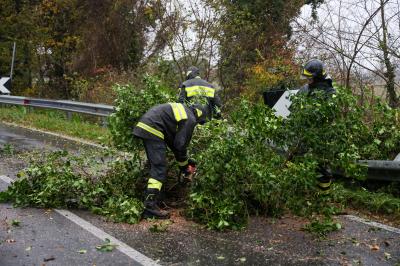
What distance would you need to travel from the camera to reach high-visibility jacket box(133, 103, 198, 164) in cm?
534

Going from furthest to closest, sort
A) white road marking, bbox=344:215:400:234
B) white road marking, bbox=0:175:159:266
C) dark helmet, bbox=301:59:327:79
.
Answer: dark helmet, bbox=301:59:327:79 < white road marking, bbox=344:215:400:234 < white road marking, bbox=0:175:159:266

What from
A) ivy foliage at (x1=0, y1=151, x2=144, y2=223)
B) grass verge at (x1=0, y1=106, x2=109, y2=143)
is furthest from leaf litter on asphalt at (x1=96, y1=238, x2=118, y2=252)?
grass verge at (x1=0, y1=106, x2=109, y2=143)

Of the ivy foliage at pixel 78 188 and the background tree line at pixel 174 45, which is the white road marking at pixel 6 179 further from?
the background tree line at pixel 174 45

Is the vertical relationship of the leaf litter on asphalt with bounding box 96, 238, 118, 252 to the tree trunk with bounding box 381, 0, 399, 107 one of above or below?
below

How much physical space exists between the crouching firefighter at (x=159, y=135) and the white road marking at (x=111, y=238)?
63cm

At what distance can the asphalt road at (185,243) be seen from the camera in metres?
4.20

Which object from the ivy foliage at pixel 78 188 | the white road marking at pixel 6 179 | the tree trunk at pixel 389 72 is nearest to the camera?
the ivy foliage at pixel 78 188

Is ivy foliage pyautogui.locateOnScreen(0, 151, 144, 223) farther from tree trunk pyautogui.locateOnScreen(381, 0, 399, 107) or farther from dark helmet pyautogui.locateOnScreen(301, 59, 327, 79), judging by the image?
tree trunk pyautogui.locateOnScreen(381, 0, 399, 107)

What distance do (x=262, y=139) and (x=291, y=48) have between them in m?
9.94

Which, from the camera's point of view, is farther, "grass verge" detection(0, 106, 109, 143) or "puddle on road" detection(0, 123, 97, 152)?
"grass verge" detection(0, 106, 109, 143)

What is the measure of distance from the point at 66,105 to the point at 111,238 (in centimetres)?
993

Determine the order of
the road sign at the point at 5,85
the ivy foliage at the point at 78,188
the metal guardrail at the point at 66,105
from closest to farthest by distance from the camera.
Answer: the ivy foliage at the point at 78,188, the metal guardrail at the point at 66,105, the road sign at the point at 5,85

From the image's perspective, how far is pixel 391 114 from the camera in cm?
643

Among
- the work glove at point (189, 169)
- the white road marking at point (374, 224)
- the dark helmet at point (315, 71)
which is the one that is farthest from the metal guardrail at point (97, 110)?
the work glove at point (189, 169)
